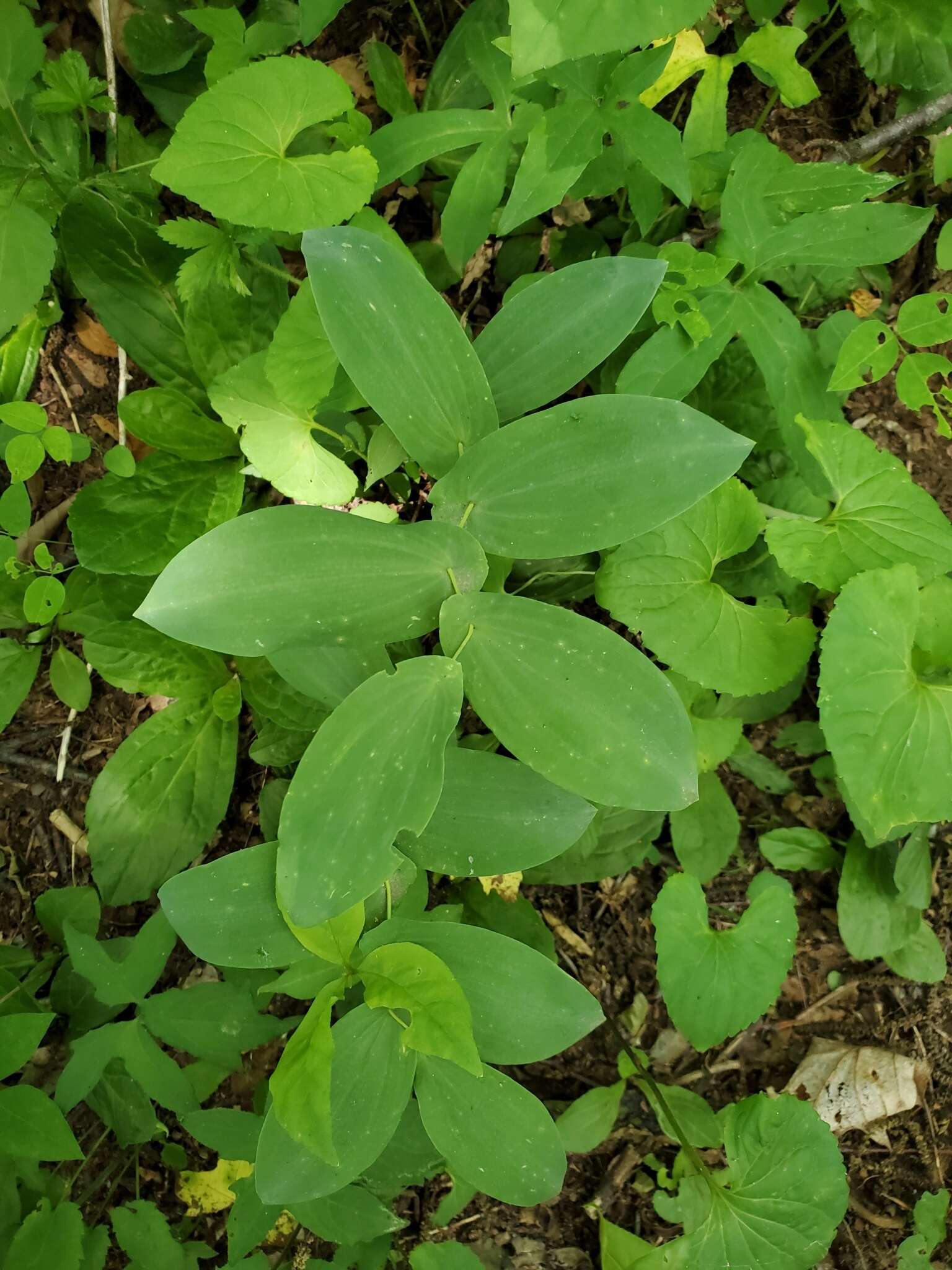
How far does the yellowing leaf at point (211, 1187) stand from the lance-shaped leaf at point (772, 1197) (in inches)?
37.4

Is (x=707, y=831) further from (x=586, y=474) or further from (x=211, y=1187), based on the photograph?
(x=211, y=1187)

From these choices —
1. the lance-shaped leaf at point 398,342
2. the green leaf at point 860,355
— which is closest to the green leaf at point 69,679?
the lance-shaped leaf at point 398,342

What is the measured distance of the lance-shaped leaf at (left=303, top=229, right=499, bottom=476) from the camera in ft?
3.66

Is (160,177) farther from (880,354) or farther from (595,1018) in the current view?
(595,1018)

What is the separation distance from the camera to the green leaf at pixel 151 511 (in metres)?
1.69

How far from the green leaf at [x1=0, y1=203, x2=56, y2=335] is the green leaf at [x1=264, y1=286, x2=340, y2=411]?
0.47 m

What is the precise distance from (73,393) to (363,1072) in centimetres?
166

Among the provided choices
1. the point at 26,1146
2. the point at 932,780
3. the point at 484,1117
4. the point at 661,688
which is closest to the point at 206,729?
the point at 26,1146

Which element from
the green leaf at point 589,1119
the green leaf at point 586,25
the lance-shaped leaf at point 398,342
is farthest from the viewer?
the green leaf at point 589,1119

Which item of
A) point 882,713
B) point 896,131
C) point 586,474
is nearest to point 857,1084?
point 882,713

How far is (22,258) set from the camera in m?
1.55

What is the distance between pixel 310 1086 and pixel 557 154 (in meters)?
1.52

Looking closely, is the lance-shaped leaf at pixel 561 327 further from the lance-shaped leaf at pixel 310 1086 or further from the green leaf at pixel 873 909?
the green leaf at pixel 873 909

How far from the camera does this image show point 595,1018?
51.1 inches
